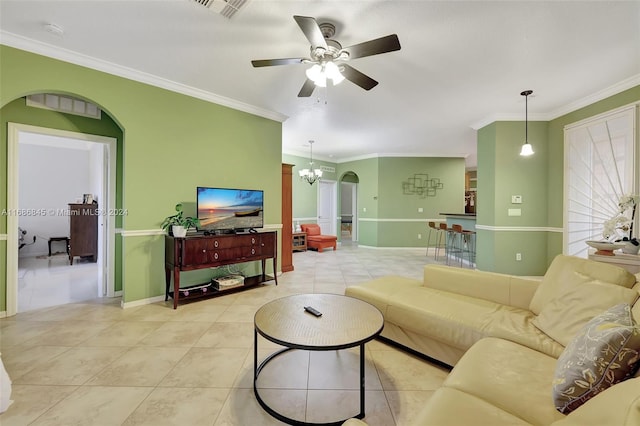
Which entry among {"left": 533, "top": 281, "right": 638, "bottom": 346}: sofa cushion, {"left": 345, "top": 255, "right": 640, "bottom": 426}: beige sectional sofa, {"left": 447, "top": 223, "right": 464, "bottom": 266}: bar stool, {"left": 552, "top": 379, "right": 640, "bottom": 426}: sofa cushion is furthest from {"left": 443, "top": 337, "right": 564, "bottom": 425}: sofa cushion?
{"left": 447, "top": 223, "right": 464, "bottom": 266}: bar stool

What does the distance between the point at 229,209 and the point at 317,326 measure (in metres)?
2.43

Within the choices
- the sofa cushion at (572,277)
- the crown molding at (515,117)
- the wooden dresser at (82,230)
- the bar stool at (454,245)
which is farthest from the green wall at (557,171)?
the wooden dresser at (82,230)

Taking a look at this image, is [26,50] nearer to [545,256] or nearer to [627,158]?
[627,158]

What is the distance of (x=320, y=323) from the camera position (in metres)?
1.66

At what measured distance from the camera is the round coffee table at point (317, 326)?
4.67 feet

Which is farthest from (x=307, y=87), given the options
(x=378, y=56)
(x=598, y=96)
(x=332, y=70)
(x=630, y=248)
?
(x=598, y=96)

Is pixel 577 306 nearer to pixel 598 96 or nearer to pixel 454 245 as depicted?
pixel 598 96

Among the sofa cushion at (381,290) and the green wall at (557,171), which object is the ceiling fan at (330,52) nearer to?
the sofa cushion at (381,290)

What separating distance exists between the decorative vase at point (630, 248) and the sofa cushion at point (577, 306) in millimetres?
1873

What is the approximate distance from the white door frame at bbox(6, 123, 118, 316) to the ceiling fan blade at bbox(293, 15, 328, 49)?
3.01 m

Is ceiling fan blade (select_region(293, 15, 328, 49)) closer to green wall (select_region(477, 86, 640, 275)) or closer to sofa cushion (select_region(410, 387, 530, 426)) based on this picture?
sofa cushion (select_region(410, 387, 530, 426))

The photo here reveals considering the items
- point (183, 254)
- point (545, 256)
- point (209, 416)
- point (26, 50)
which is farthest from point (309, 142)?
point (209, 416)

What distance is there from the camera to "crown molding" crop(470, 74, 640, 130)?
323 centimetres

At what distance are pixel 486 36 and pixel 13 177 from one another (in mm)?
4897
